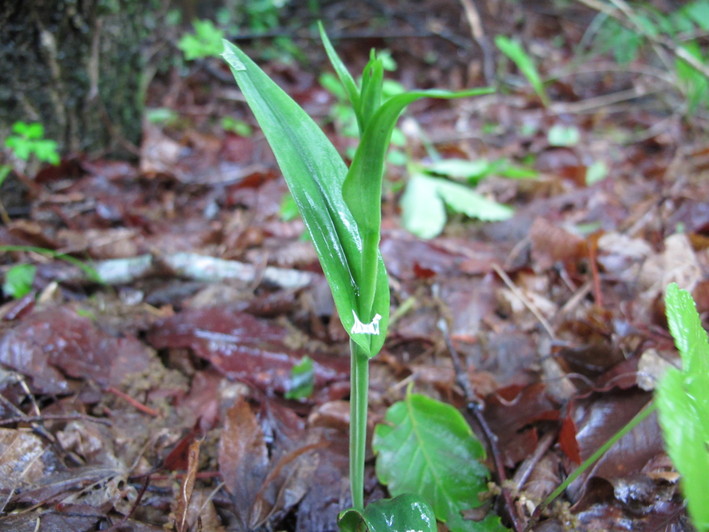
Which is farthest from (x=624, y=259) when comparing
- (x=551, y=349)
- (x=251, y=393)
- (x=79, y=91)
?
(x=79, y=91)

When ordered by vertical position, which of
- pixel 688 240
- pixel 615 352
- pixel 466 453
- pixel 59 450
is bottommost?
pixel 59 450

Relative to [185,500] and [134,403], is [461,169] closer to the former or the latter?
[134,403]

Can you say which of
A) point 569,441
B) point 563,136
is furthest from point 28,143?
point 563,136

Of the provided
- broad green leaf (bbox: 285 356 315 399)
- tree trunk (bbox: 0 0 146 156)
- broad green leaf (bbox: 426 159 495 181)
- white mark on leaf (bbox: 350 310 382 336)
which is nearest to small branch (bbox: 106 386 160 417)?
broad green leaf (bbox: 285 356 315 399)

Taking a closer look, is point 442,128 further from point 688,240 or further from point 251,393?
point 251,393

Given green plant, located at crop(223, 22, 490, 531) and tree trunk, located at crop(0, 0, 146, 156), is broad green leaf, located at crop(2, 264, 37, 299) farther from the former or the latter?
green plant, located at crop(223, 22, 490, 531)
